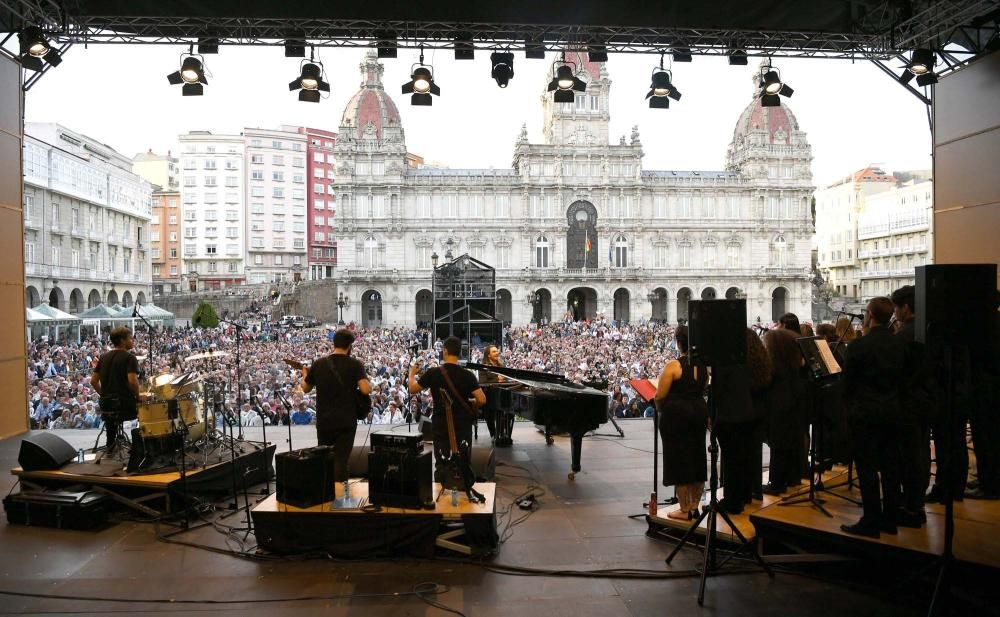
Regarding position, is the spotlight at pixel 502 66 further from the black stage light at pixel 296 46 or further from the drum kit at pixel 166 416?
the drum kit at pixel 166 416

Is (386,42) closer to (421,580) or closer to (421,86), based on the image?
(421,86)

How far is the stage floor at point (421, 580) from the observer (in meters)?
3.61

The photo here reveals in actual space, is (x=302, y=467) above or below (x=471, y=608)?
above

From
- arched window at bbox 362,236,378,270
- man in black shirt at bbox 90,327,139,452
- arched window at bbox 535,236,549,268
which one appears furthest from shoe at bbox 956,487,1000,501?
arched window at bbox 362,236,378,270

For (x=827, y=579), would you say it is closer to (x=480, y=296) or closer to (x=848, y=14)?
(x=848, y=14)

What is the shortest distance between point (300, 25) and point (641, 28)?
15.4 feet

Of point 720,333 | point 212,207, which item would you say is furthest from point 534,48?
point 212,207

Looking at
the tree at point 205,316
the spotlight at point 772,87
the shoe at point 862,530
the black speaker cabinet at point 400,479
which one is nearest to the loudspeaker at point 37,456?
the tree at point 205,316

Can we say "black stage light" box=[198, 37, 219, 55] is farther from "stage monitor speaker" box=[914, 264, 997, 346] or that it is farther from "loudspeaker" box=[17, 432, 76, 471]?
"stage monitor speaker" box=[914, 264, 997, 346]

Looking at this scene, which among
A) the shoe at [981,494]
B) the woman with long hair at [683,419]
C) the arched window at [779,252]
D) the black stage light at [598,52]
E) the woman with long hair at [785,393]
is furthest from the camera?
the arched window at [779,252]

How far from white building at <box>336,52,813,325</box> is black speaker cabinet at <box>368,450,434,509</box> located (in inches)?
1486

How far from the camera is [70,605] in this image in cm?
369

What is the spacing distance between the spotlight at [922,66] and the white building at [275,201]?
5318 centimetres

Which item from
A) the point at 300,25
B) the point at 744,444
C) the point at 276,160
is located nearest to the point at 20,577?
the point at 744,444
